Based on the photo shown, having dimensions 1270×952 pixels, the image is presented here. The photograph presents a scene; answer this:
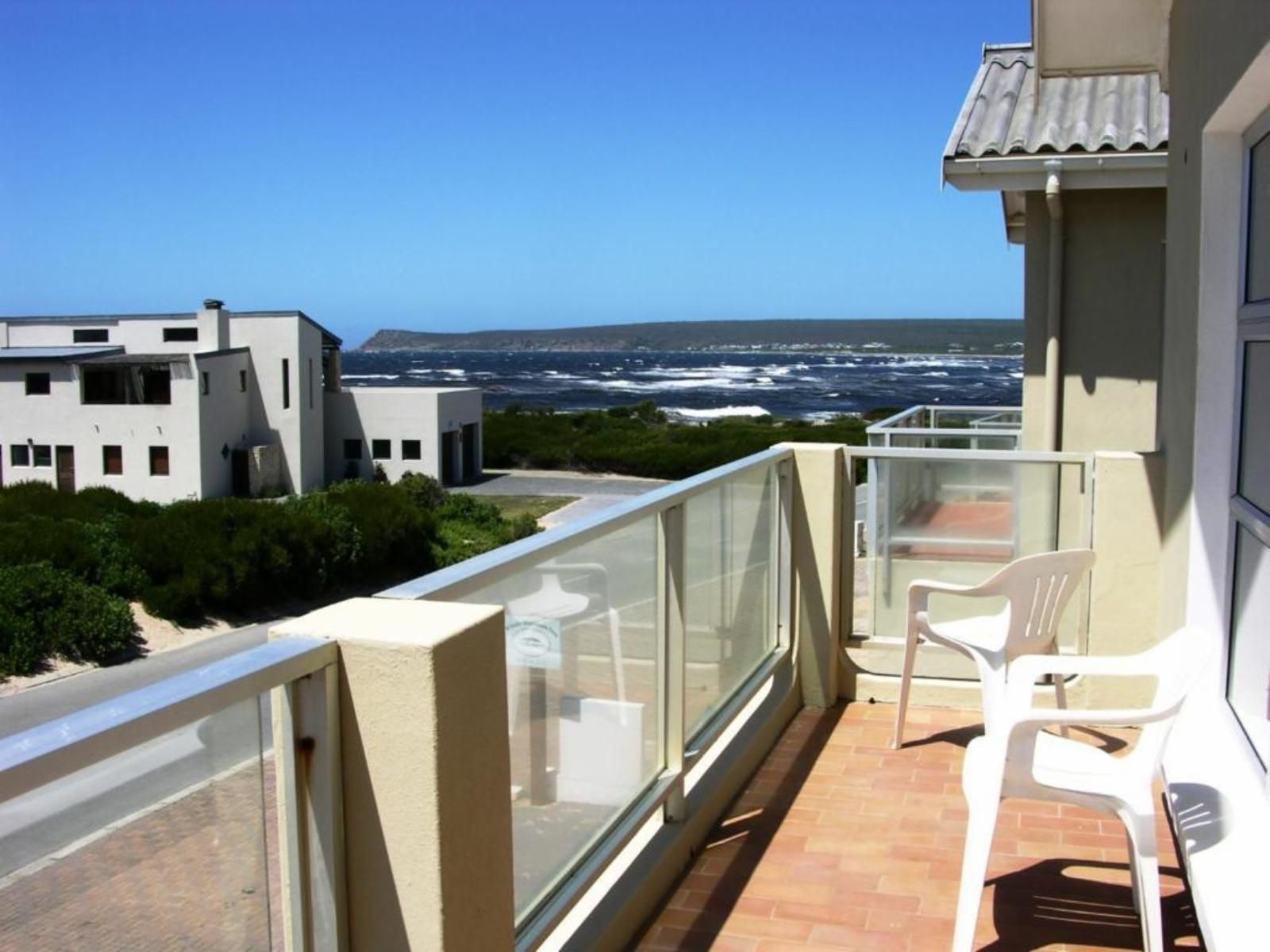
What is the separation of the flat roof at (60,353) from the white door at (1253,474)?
57640 millimetres

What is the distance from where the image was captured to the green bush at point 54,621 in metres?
28.8

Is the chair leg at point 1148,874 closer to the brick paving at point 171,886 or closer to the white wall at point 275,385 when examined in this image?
the brick paving at point 171,886

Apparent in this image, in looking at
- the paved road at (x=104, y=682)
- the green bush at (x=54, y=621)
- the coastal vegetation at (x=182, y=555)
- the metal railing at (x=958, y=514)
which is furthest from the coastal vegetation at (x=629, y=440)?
the metal railing at (x=958, y=514)

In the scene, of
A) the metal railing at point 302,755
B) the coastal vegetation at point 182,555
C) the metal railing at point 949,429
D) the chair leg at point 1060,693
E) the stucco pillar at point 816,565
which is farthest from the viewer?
the coastal vegetation at point 182,555

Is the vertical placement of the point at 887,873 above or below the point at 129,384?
below

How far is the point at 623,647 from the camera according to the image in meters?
3.61

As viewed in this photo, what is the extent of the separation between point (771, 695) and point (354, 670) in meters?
3.81

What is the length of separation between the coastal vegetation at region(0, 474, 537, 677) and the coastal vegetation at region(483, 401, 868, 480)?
77.2 feet

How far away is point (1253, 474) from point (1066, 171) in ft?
16.1

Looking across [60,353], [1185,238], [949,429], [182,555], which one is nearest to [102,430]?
[60,353]

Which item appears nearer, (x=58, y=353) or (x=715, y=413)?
(x=58, y=353)

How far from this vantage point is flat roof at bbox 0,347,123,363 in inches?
2173

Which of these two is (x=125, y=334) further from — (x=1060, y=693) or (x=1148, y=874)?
(x=1148, y=874)

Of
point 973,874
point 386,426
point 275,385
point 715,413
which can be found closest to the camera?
point 973,874
